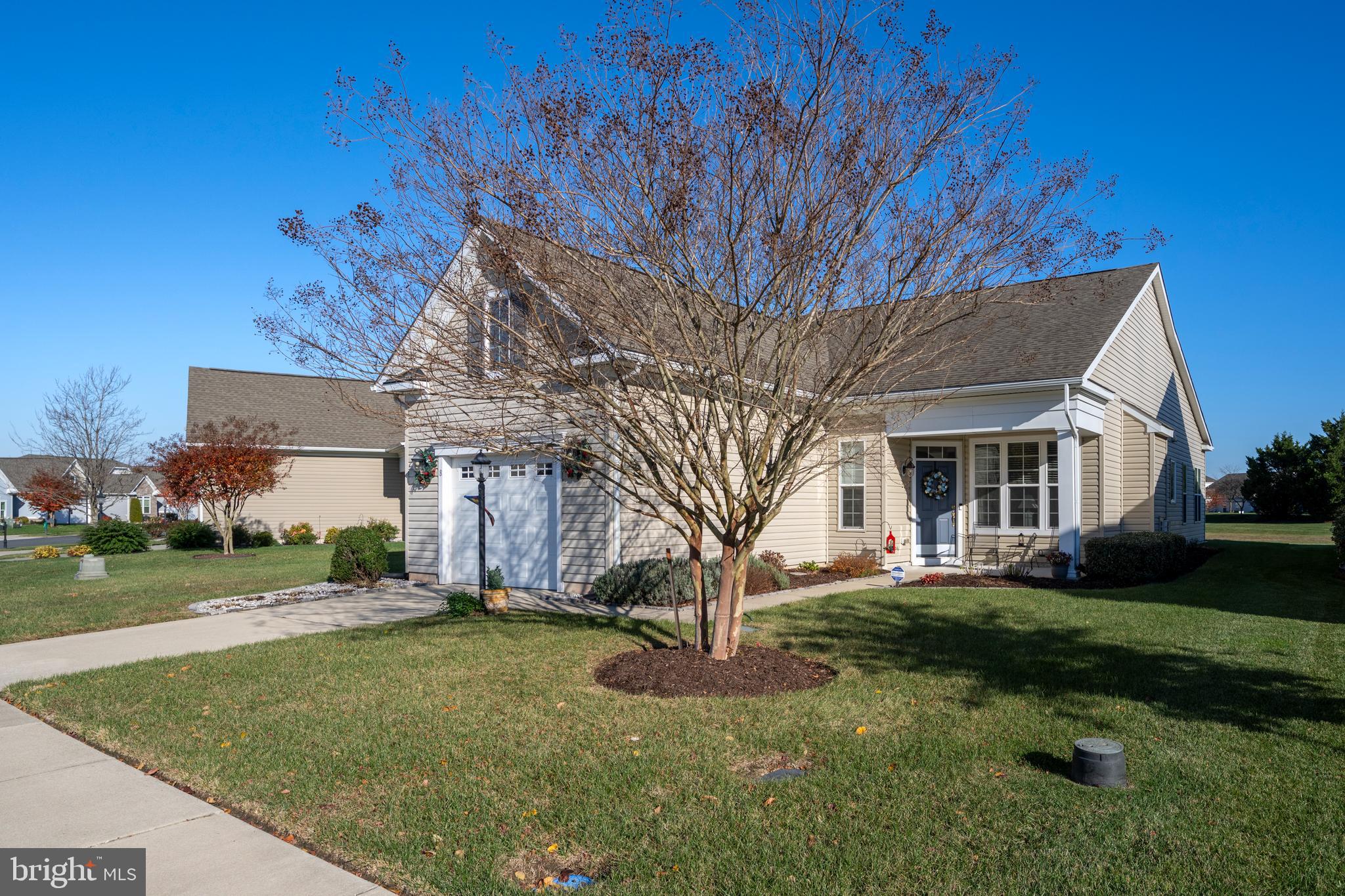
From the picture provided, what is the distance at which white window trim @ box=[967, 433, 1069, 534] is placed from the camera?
14836mm

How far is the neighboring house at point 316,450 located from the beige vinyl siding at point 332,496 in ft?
0.07

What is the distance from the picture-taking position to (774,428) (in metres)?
7.32

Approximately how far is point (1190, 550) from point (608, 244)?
1671 centimetres

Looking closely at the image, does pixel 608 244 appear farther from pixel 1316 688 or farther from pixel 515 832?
pixel 1316 688

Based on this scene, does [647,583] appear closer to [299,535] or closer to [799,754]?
[799,754]

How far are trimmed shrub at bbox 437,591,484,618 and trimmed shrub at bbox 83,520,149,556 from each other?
1664 centimetres

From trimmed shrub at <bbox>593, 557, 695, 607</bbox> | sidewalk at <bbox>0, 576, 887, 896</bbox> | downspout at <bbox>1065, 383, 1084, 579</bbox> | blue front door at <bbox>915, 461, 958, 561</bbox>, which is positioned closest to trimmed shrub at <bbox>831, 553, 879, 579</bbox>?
blue front door at <bbox>915, 461, 958, 561</bbox>

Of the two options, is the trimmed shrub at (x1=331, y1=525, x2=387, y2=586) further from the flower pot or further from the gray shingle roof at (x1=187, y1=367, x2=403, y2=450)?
the gray shingle roof at (x1=187, y1=367, x2=403, y2=450)

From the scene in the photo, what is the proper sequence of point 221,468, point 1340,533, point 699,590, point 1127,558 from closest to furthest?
point 699,590 < point 1127,558 < point 1340,533 < point 221,468

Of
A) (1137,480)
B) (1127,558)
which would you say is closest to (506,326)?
(1127,558)

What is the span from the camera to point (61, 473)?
57156mm

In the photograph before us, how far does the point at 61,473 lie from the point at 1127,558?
63.6 meters

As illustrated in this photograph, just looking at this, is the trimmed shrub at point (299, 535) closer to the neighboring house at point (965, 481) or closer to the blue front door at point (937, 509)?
the neighboring house at point (965, 481)

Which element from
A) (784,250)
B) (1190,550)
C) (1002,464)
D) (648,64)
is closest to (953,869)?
(784,250)
